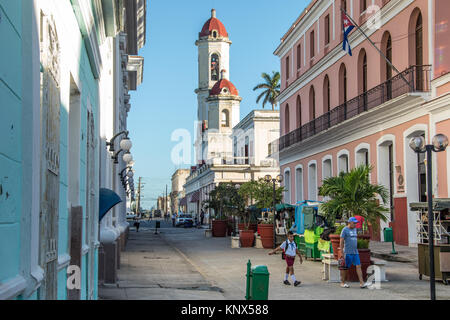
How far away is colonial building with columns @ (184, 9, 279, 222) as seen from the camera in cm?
6731

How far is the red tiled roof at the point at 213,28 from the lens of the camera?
83.1 metres

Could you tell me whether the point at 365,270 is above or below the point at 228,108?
below

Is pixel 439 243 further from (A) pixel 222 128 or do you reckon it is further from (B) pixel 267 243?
(A) pixel 222 128

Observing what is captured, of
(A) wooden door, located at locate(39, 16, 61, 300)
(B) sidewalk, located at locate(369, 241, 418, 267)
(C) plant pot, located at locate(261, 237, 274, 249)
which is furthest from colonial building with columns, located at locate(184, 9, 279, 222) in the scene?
(A) wooden door, located at locate(39, 16, 61, 300)

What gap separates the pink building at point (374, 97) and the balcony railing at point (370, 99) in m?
0.04

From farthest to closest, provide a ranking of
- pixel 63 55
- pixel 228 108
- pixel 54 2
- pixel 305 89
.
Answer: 1. pixel 228 108
2. pixel 305 89
3. pixel 63 55
4. pixel 54 2

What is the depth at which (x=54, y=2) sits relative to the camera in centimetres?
594

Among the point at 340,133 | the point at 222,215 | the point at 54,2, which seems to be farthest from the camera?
the point at 222,215

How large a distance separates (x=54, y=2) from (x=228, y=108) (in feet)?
243

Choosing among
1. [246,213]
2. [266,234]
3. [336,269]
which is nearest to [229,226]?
[246,213]

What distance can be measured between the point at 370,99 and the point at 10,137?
26.4 metres
